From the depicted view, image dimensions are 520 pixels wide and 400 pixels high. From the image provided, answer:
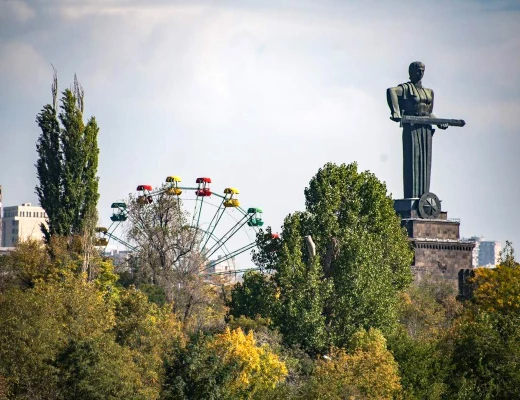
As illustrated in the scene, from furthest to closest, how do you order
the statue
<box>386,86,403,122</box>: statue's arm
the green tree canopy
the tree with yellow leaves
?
the statue, <box>386,86,403,122</box>: statue's arm, the green tree canopy, the tree with yellow leaves

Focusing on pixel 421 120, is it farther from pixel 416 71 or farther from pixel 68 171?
pixel 68 171

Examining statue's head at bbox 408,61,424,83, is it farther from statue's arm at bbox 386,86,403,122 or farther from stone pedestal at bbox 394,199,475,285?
stone pedestal at bbox 394,199,475,285

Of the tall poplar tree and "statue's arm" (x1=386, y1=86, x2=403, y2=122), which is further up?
"statue's arm" (x1=386, y1=86, x2=403, y2=122)

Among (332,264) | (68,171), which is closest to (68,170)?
(68,171)

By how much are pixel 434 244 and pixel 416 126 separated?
44.0ft

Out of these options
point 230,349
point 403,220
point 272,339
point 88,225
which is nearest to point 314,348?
point 272,339

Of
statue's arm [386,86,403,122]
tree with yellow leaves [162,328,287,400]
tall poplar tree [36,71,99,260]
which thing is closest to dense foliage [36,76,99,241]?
tall poplar tree [36,71,99,260]

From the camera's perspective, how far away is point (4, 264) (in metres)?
115

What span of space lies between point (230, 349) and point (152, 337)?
16.7 feet

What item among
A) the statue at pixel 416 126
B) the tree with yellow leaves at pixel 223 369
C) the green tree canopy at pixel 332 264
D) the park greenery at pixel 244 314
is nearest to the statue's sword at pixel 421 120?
the statue at pixel 416 126

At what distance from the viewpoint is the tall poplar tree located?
10825 cm

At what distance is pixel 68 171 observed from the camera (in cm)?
10831

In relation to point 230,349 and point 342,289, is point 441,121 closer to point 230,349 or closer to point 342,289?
point 342,289

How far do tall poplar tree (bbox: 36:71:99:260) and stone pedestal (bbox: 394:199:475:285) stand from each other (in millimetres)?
64938
